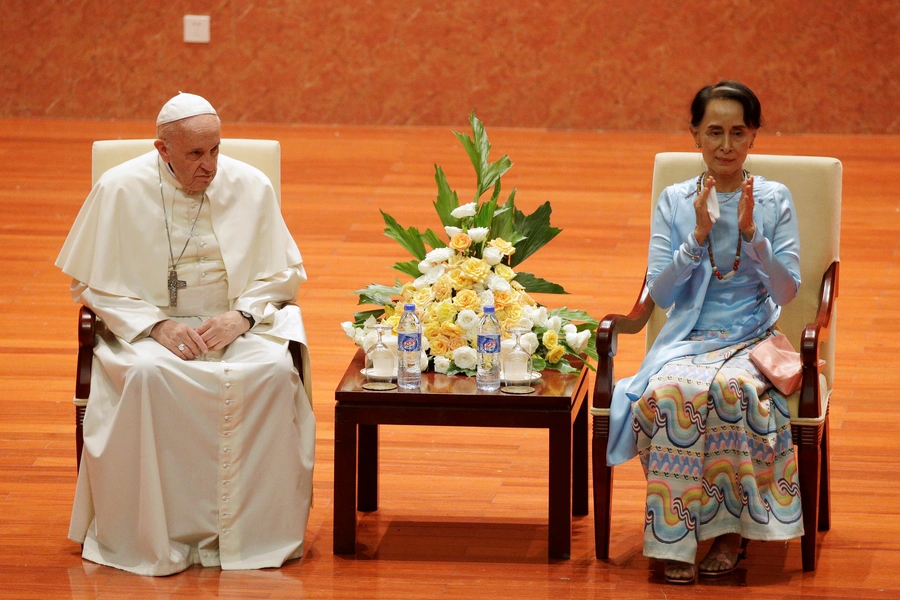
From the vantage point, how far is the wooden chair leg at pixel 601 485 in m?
3.49

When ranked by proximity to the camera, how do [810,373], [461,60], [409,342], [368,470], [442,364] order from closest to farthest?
1. [810,373]
2. [409,342]
3. [442,364]
4. [368,470]
5. [461,60]

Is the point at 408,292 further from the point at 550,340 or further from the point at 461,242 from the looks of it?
the point at 550,340

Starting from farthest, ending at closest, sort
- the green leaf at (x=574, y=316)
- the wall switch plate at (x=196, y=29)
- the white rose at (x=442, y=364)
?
1. the wall switch plate at (x=196, y=29)
2. the green leaf at (x=574, y=316)
3. the white rose at (x=442, y=364)

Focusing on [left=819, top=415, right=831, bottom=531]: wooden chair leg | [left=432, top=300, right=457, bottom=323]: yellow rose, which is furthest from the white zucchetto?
[left=819, top=415, right=831, bottom=531]: wooden chair leg

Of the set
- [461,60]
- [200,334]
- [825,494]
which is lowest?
[825,494]

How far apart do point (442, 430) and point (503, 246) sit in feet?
3.55

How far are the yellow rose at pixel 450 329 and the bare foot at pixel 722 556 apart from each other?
32.8 inches

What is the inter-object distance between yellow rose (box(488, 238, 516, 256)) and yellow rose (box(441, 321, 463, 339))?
0.81 feet

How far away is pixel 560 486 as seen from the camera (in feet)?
11.5

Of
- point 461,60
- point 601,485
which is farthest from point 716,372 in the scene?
point 461,60

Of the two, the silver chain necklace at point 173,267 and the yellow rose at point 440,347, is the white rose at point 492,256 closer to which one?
the yellow rose at point 440,347

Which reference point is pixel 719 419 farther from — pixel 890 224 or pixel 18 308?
pixel 890 224

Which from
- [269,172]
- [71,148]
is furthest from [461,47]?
[269,172]

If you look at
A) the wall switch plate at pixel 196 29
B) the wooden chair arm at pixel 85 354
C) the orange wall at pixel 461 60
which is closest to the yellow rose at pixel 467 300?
the wooden chair arm at pixel 85 354
